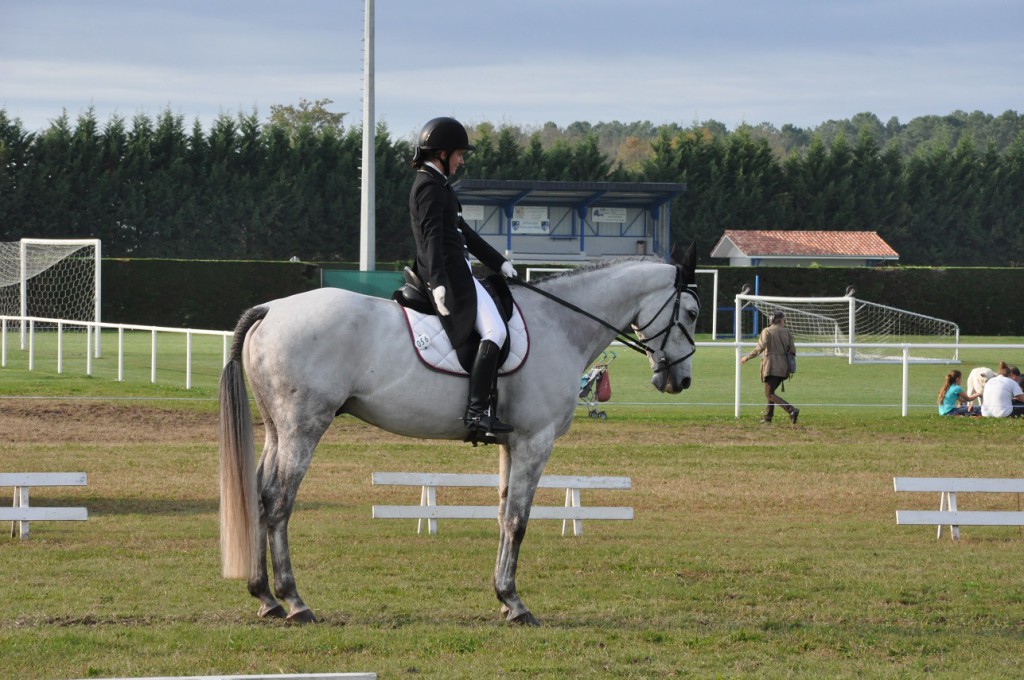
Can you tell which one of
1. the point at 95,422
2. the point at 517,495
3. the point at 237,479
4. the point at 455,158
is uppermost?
the point at 455,158

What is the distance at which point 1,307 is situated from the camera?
32.8 metres

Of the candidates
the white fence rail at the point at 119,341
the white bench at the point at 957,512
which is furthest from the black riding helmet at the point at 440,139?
the white fence rail at the point at 119,341

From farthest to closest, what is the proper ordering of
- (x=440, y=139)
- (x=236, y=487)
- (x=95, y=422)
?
(x=95, y=422) < (x=440, y=139) < (x=236, y=487)

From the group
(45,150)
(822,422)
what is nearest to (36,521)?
(822,422)

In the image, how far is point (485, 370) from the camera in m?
6.92

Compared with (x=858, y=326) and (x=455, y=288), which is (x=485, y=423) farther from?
(x=858, y=326)

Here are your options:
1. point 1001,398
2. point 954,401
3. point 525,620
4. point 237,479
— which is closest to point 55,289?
point 954,401

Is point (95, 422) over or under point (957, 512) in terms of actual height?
under

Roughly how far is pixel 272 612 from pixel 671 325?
2935mm

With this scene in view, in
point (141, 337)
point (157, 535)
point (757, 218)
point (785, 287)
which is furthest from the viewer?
point (757, 218)

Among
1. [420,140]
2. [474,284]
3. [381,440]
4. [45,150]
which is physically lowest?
[381,440]

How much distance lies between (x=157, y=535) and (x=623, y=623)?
4.22 m

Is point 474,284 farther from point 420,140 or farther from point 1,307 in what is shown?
point 1,307

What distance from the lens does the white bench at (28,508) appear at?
934 centimetres
